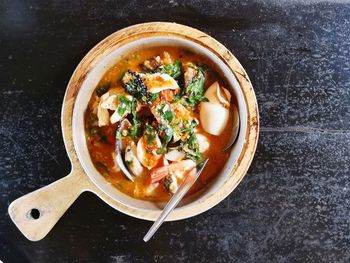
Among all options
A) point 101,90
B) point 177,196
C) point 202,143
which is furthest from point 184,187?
point 101,90

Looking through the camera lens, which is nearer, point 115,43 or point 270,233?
point 115,43

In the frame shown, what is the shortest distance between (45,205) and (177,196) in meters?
0.55

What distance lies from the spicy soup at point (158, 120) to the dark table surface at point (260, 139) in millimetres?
245

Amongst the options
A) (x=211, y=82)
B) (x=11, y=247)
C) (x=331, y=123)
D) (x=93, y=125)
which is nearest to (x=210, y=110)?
(x=211, y=82)

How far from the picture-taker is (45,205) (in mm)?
2004

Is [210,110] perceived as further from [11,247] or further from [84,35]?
[11,247]

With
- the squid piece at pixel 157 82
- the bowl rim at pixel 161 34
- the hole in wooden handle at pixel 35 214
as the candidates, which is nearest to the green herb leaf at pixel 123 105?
the squid piece at pixel 157 82

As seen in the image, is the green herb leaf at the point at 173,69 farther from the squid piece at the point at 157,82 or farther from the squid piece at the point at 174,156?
the squid piece at the point at 174,156

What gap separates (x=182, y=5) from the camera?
2.22m

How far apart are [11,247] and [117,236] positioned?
0.50 m

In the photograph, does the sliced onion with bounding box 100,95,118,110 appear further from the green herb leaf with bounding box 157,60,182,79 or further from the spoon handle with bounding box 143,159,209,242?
the spoon handle with bounding box 143,159,209,242

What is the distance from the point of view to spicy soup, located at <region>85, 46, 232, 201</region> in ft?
6.43

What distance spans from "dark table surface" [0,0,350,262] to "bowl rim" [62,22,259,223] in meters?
0.14

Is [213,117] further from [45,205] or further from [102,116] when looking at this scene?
[45,205]
